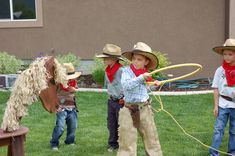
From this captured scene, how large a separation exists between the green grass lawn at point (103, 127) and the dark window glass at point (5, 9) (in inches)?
141

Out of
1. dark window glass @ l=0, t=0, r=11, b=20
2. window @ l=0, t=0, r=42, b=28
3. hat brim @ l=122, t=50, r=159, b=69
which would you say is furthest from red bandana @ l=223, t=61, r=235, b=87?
dark window glass @ l=0, t=0, r=11, b=20

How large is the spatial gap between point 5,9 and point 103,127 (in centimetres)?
704

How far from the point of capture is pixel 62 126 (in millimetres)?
6574

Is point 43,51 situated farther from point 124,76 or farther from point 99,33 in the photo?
point 124,76

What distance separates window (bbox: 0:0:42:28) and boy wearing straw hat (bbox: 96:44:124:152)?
7366 mm

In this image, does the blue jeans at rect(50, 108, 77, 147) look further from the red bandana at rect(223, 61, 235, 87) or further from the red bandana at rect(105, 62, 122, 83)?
the red bandana at rect(223, 61, 235, 87)

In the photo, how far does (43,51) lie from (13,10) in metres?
1.51

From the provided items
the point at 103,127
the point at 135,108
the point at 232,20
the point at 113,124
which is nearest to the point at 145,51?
the point at 135,108

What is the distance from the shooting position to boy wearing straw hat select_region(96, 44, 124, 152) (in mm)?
6492

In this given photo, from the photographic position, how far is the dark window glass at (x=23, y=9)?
13.6 metres

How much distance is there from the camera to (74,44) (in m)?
13.3

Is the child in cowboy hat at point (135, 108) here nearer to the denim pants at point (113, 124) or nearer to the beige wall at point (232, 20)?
the denim pants at point (113, 124)

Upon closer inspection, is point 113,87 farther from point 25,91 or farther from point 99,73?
point 99,73

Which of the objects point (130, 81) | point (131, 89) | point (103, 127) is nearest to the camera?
point (130, 81)
